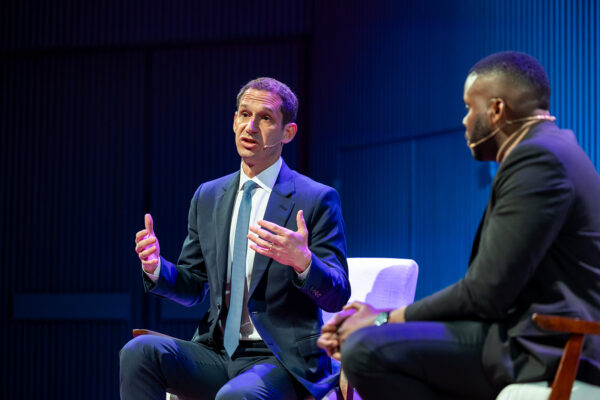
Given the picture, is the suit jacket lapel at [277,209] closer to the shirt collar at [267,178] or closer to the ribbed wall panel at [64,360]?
the shirt collar at [267,178]

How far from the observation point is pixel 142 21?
5.27m

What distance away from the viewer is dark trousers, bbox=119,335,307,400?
199 centimetres

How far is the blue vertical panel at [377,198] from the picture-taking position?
4.20 metres

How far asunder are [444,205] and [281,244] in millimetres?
2117

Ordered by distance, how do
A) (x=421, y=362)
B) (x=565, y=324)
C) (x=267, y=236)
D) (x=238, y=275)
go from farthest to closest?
(x=238, y=275)
(x=267, y=236)
(x=421, y=362)
(x=565, y=324)

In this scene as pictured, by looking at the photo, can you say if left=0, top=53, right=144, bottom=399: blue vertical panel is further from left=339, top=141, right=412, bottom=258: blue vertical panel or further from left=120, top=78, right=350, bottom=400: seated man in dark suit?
left=120, top=78, right=350, bottom=400: seated man in dark suit

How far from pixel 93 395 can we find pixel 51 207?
4.97 feet

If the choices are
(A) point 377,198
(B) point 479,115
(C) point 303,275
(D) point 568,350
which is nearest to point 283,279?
(C) point 303,275

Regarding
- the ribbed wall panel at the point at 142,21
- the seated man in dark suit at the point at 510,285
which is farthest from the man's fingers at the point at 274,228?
the ribbed wall panel at the point at 142,21

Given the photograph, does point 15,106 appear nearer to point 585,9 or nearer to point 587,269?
point 585,9

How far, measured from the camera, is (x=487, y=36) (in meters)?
3.63

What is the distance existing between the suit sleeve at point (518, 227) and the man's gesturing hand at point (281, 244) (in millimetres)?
575

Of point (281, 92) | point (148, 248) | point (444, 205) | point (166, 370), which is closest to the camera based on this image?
point (166, 370)

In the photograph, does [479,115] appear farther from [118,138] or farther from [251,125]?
[118,138]
